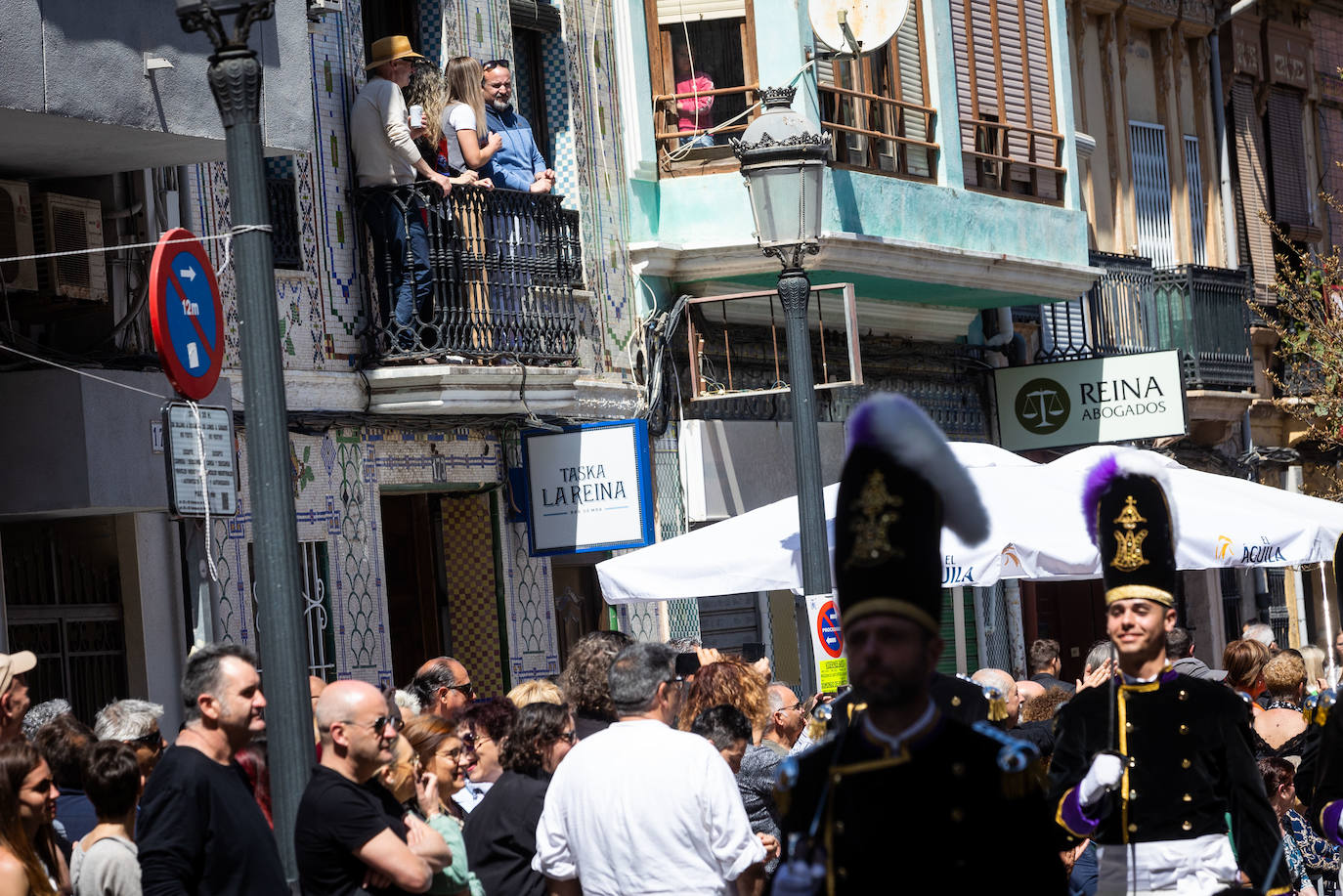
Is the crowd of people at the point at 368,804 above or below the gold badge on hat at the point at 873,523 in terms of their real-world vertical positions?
below

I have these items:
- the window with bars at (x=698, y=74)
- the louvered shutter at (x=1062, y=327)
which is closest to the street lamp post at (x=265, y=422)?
the window with bars at (x=698, y=74)

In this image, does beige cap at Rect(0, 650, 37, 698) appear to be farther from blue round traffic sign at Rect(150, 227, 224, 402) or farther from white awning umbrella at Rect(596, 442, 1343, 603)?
white awning umbrella at Rect(596, 442, 1343, 603)

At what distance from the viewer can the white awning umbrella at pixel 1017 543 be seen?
13.2 metres

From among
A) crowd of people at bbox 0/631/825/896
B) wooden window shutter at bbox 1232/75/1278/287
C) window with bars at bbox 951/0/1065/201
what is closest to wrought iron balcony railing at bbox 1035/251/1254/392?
wooden window shutter at bbox 1232/75/1278/287

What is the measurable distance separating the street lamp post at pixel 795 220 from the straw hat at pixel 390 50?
3.54 meters

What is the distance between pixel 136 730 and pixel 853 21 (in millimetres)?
11793

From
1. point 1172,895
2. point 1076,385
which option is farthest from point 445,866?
point 1076,385

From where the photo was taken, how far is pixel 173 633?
13.8 meters

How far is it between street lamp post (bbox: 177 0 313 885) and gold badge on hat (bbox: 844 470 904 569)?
3.89m

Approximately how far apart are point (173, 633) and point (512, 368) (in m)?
3.41

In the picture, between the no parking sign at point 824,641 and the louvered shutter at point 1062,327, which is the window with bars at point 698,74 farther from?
the no parking sign at point 824,641

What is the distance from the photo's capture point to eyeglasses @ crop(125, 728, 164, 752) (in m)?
8.66

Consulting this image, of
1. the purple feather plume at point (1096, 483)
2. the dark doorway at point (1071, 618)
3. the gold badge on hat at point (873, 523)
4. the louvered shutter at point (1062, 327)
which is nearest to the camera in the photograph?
the gold badge on hat at point (873, 523)

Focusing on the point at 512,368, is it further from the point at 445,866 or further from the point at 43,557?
the point at 445,866
